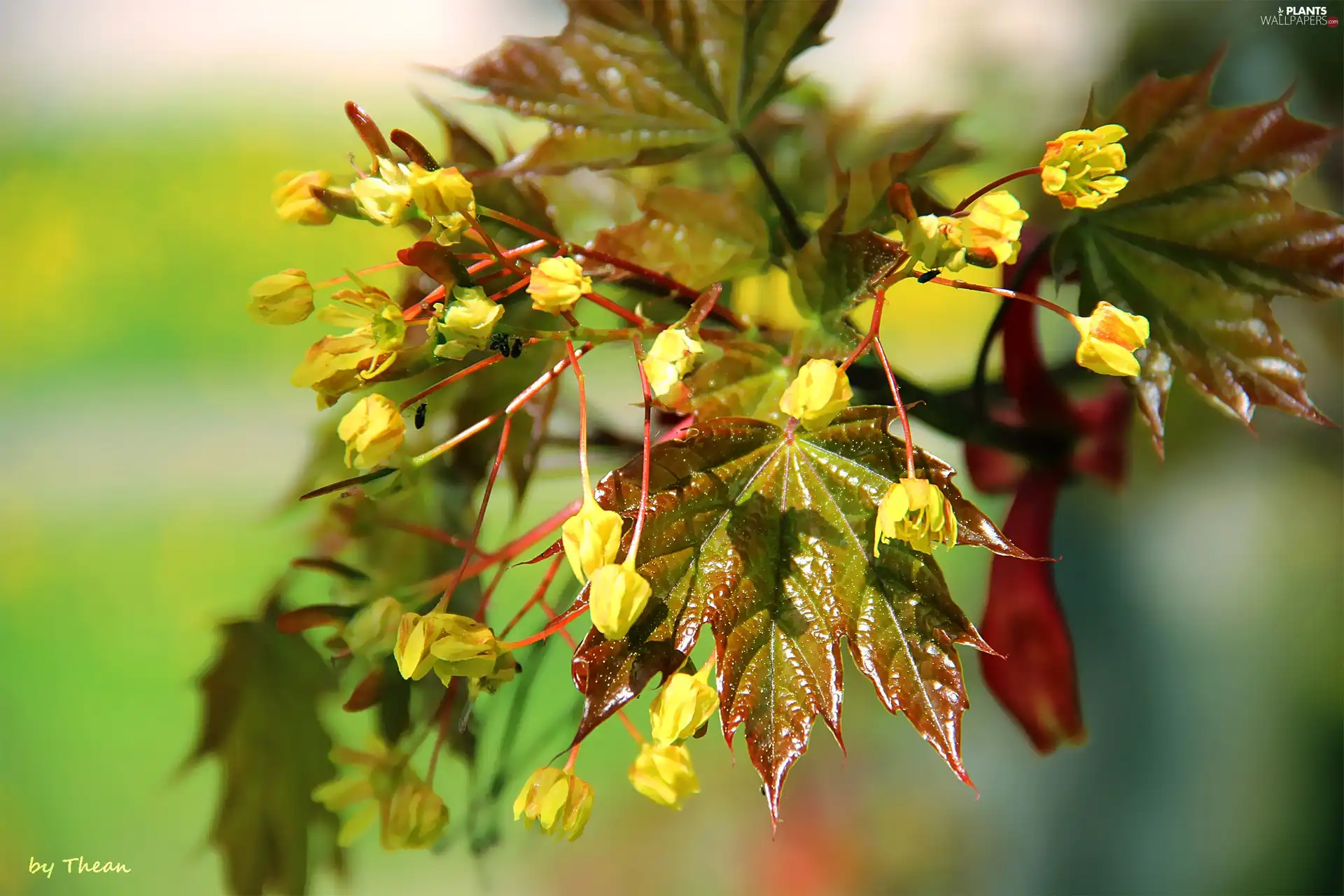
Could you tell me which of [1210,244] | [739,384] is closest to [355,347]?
[739,384]

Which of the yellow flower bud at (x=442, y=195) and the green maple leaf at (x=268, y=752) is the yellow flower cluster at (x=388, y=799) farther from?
the yellow flower bud at (x=442, y=195)

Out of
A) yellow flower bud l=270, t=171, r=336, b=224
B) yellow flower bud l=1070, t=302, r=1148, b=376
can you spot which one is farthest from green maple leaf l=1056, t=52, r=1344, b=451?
yellow flower bud l=270, t=171, r=336, b=224

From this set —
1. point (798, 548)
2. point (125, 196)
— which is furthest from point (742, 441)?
point (125, 196)

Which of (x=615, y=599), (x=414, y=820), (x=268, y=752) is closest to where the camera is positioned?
(x=615, y=599)

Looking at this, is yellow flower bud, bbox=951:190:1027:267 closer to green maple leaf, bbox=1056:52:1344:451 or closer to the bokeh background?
green maple leaf, bbox=1056:52:1344:451

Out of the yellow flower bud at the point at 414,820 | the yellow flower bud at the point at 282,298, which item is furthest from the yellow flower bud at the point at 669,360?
the yellow flower bud at the point at 414,820

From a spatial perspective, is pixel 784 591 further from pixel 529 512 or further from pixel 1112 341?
pixel 529 512

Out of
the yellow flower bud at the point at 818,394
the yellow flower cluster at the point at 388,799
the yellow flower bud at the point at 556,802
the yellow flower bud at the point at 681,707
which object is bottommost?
the yellow flower cluster at the point at 388,799
